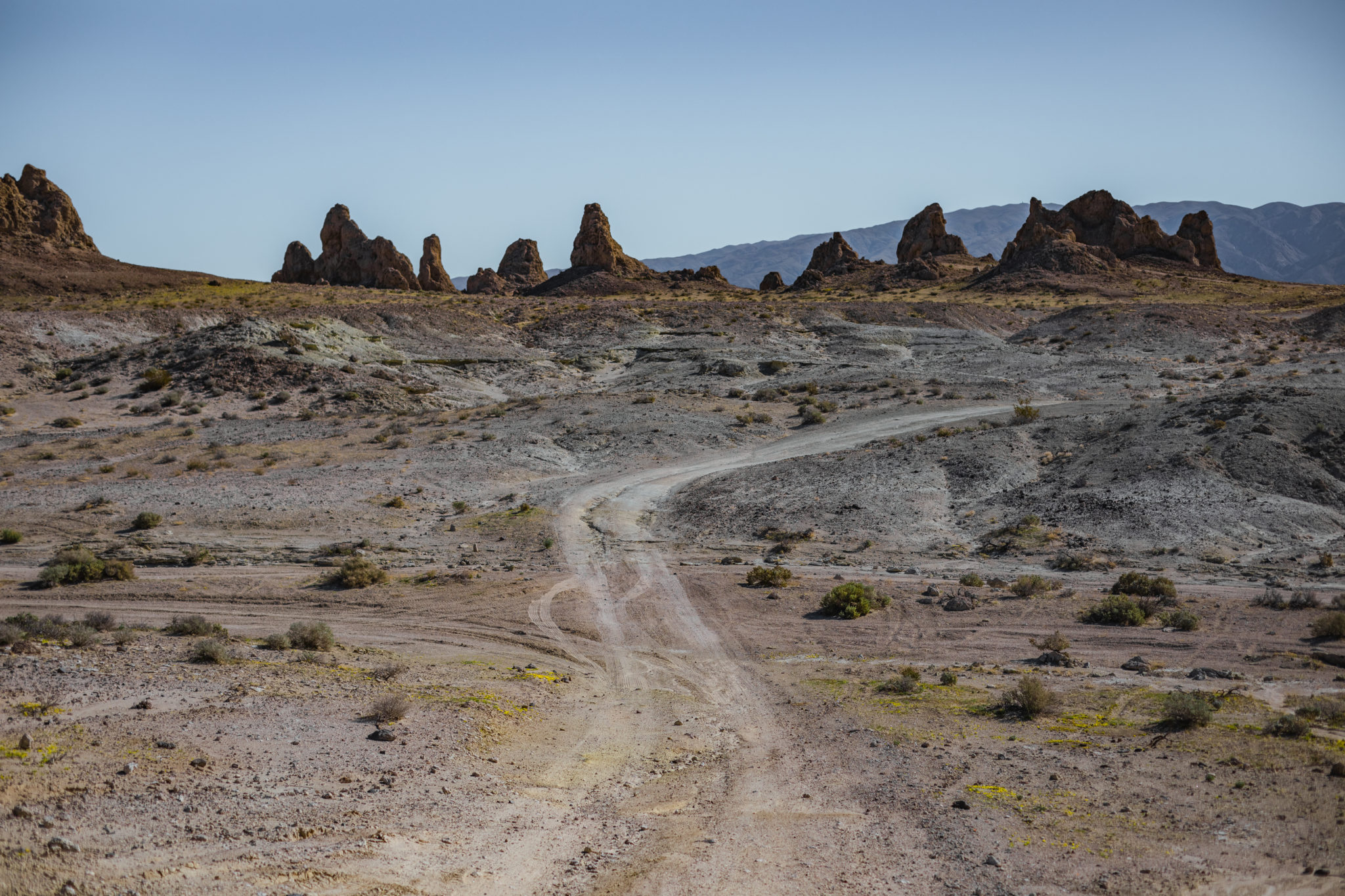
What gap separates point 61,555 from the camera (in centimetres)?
2111

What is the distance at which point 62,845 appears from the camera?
23.1 ft

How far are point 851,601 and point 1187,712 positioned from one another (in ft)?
27.8

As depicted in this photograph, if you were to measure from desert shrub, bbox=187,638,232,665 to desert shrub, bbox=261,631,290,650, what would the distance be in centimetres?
130

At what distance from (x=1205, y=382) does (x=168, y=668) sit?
54606 millimetres

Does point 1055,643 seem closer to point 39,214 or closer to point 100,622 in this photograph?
point 100,622

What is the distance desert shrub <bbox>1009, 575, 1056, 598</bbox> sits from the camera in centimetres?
1992

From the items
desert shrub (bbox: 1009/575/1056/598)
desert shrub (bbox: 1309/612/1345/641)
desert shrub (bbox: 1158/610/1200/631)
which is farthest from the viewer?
desert shrub (bbox: 1009/575/1056/598)

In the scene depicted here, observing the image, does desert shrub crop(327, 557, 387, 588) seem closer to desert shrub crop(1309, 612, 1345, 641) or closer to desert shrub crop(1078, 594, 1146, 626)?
desert shrub crop(1078, 594, 1146, 626)

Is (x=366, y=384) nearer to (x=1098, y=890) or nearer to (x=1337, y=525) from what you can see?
(x=1337, y=525)

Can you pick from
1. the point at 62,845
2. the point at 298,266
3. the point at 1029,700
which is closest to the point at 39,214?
the point at 298,266

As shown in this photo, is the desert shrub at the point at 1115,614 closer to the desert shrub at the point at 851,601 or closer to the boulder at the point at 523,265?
the desert shrub at the point at 851,601

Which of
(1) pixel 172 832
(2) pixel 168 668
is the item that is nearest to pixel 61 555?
(2) pixel 168 668

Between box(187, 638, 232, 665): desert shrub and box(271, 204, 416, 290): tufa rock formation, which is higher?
box(271, 204, 416, 290): tufa rock formation

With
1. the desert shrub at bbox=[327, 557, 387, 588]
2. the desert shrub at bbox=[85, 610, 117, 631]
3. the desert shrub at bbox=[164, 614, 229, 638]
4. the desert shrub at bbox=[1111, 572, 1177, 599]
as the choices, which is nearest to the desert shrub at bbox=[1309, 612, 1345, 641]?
the desert shrub at bbox=[1111, 572, 1177, 599]
